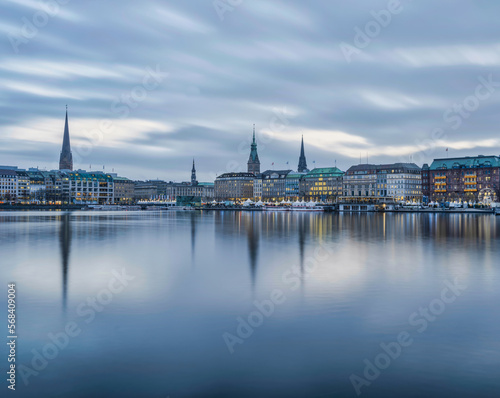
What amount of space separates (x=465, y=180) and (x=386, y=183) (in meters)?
28.1

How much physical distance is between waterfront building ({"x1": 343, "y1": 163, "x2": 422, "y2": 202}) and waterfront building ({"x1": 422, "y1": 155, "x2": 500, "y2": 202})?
655 centimetres

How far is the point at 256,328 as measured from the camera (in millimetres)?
13812

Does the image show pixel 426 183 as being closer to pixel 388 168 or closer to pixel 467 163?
pixel 388 168

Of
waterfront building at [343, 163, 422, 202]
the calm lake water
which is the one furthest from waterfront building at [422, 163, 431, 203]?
the calm lake water

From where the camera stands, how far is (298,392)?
9430 millimetres

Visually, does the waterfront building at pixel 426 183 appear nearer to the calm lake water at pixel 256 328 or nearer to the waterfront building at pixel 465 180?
the waterfront building at pixel 465 180

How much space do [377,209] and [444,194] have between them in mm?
29458

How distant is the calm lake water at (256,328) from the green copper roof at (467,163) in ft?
456

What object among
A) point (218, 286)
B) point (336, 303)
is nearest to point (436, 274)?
point (336, 303)

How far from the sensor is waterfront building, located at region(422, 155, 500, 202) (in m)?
148

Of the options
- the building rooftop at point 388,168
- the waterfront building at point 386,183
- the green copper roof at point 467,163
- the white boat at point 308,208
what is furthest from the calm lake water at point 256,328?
the building rooftop at point 388,168

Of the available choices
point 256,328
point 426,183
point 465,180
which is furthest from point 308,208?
point 256,328

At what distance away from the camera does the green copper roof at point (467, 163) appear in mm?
151250

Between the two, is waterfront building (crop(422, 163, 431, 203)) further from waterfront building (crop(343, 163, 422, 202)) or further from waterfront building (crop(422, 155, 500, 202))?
waterfront building (crop(343, 163, 422, 202))
